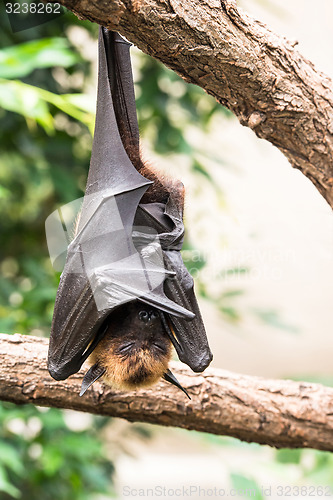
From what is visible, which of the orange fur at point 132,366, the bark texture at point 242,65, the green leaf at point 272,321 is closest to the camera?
the bark texture at point 242,65

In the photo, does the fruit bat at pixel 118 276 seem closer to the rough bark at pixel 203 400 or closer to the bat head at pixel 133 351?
the bat head at pixel 133 351

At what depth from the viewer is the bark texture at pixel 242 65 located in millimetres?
1603

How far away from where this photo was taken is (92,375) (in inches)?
84.8

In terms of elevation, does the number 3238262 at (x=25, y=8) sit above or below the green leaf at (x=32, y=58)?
below

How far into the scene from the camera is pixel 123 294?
2.02 meters

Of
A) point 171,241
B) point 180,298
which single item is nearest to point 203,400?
point 180,298

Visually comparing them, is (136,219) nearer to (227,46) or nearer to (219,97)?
(219,97)

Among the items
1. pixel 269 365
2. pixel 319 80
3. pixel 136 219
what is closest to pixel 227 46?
pixel 319 80

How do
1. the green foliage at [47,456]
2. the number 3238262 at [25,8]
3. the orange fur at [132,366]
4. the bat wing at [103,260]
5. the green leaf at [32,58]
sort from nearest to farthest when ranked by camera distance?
the bat wing at [103,260] < the orange fur at [132,366] < the green leaf at [32,58] < the number 3238262 at [25,8] < the green foliage at [47,456]

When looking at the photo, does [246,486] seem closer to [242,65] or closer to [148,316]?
[148,316]

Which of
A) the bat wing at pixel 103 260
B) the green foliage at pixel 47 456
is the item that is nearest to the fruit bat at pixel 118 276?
the bat wing at pixel 103 260

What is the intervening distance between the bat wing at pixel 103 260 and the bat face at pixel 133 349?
2.4 inches

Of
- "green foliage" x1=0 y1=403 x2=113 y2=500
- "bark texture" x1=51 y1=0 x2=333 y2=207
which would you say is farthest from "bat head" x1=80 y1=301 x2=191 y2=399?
"green foliage" x1=0 y1=403 x2=113 y2=500

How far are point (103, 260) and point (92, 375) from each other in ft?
1.48
